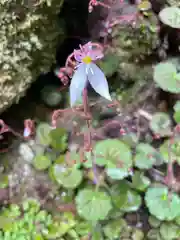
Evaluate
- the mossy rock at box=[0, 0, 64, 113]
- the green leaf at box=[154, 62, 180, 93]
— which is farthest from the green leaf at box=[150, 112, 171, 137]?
the mossy rock at box=[0, 0, 64, 113]

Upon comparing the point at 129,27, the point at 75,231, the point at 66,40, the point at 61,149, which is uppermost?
the point at 129,27

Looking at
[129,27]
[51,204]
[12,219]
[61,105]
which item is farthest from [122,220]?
[129,27]

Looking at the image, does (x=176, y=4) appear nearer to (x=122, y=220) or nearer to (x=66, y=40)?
(x=66, y=40)

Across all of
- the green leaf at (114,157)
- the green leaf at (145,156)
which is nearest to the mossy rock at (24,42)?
the green leaf at (114,157)

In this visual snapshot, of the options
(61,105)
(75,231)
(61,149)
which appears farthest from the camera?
(61,105)

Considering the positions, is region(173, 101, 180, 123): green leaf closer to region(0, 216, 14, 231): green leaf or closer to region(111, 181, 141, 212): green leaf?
region(111, 181, 141, 212): green leaf

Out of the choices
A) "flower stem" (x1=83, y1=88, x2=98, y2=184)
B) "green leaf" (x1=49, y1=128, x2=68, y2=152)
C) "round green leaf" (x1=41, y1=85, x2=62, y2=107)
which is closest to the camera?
"flower stem" (x1=83, y1=88, x2=98, y2=184)

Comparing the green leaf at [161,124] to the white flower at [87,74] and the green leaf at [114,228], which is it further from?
the white flower at [87,74]
